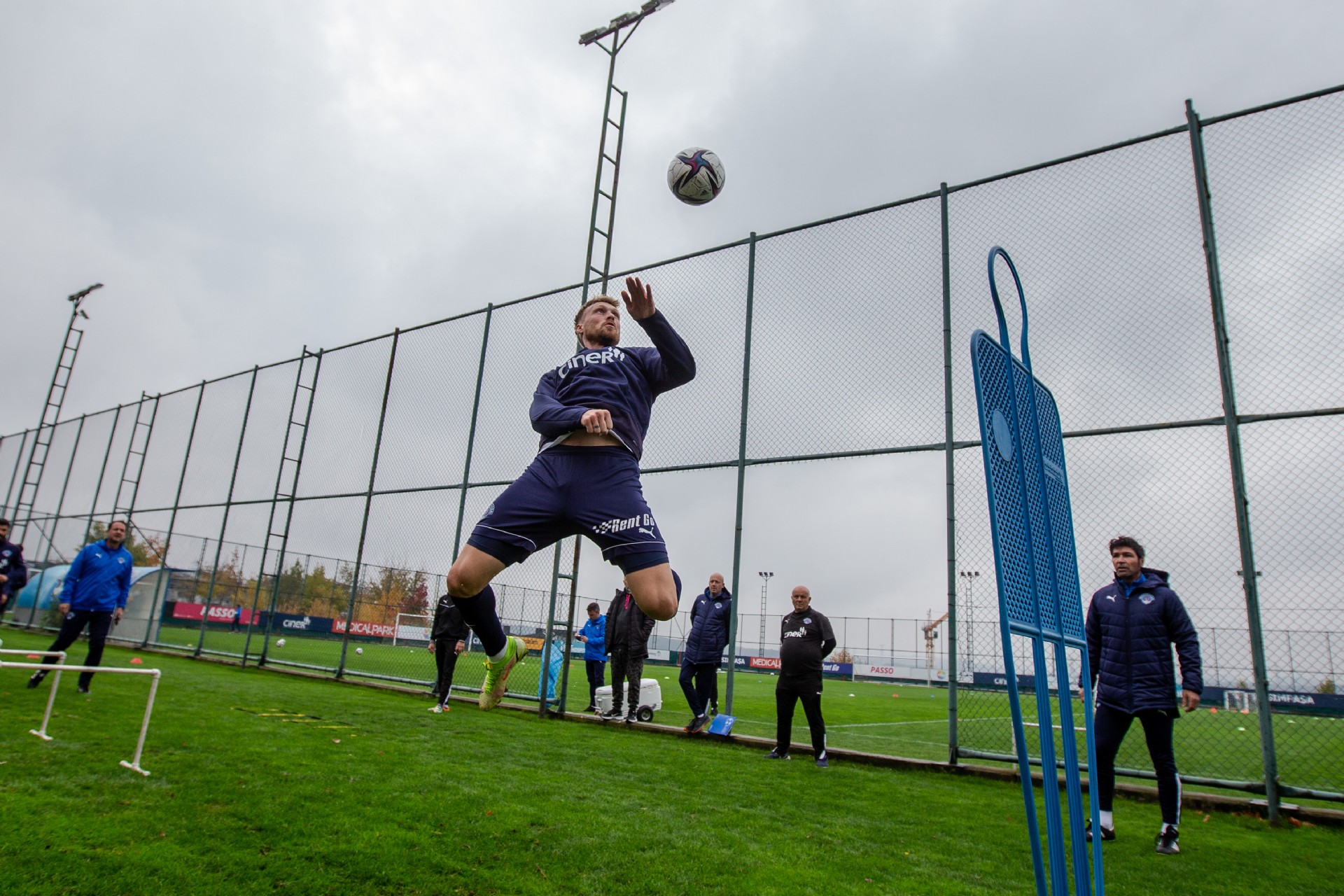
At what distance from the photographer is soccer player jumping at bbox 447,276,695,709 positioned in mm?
3240

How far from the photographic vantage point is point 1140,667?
16.8ft

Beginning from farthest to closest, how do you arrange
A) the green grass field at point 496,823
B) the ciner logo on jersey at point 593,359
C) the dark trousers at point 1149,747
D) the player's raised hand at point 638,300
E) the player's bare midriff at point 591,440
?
the dark trousers at point 1149,747 → the ciner logo on jersey at point 593,359 → the player's raised hand at point 638,300 → the player's bare midriff at point 591,440 → the green grass field at point 496,823

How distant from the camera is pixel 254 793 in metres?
4.10

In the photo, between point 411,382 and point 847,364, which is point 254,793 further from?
point 411,382

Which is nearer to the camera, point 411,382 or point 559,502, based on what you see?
point 559,502

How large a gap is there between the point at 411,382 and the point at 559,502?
10896 mm

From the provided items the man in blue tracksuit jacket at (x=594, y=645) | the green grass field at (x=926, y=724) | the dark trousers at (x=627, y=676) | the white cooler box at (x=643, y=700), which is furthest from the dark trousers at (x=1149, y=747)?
the man in blue tracksuit jacket at (x=594, y=645)

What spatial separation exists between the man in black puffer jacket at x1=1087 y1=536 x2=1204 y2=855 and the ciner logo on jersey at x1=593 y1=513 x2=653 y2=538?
136 inches

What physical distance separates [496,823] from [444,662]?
6337 millimetres

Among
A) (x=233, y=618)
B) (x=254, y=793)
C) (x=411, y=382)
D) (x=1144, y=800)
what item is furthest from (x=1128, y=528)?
(x=233, y=618)

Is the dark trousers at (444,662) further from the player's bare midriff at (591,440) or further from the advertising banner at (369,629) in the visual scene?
the player's bare midriff at (591,440)

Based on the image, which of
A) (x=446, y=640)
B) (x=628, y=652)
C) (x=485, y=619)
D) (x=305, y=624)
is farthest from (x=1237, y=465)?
(x=305, y=624)

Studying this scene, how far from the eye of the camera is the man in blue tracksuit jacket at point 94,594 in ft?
27.6

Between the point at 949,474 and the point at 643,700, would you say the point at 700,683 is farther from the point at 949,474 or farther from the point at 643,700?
the point at 949,474
